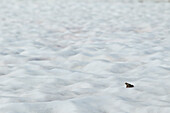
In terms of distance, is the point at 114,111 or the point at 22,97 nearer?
the point at 114,111

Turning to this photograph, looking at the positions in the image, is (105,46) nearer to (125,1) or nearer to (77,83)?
(77,83)

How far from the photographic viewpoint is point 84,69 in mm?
4520

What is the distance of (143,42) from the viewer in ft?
21.2

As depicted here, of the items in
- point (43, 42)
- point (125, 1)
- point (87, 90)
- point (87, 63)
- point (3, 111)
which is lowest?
point (3, 111)

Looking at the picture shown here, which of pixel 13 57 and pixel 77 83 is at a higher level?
pixel 13 57

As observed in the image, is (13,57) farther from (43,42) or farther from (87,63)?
(43,42)

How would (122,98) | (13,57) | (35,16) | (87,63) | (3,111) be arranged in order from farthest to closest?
(35,16) < (13,57) < (87,63) < (122,98) < (3,111)

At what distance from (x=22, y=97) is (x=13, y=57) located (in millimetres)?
1863

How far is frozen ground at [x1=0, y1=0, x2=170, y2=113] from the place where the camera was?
3.12m

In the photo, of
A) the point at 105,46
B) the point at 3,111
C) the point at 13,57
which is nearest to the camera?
the point at 3,111

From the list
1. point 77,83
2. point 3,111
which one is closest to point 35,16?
point 77,83

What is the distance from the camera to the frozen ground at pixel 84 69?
312 cm

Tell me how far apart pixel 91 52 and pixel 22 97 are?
2.35 meters

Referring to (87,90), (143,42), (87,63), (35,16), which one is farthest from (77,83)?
(35,16)
